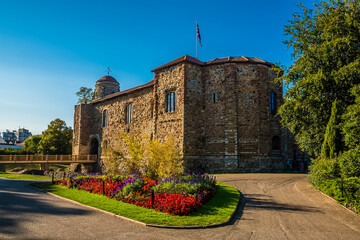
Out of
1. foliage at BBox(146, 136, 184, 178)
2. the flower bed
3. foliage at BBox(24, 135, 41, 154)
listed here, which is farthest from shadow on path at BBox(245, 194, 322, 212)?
foliage at BBox(24, 135, 41, 154)

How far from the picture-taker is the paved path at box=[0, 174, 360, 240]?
22.6 ft

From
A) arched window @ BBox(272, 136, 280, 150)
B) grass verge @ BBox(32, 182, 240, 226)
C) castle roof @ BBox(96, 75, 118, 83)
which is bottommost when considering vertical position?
grass verge @ BBox(32, 182, 240, 226)

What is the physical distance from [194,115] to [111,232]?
17.1 m

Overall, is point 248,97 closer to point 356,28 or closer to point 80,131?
point 356,28

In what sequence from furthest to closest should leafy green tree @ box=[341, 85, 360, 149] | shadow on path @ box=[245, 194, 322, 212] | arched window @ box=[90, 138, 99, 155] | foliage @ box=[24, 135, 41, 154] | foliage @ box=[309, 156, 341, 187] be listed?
foliage @ box=[24, 135, 41, 154], arched window @ box=[90, 138, 99, 155], foliage @ box=[309, 156, 341, 187], leafy green tree @ box=[341, 85, 360, 149], shadow on path @ box=[245, 194, 322, 212]

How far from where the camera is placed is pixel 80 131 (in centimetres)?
3669

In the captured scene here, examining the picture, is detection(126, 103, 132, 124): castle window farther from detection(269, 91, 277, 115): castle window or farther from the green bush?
the green bush

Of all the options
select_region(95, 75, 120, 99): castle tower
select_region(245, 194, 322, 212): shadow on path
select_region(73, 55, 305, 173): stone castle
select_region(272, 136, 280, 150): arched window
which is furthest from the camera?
select_region(95, 75, 120, 99): castle tower

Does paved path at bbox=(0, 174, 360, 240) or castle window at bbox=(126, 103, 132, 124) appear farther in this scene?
castle window at bbox=(126, 103, 132, 124)

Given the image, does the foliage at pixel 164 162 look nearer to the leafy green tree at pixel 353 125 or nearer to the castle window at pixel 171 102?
the leafy green tree at pixel 353 125

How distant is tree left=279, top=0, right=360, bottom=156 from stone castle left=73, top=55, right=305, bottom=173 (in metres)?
5.70

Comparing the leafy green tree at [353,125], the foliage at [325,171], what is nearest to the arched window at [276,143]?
the foliage at [325,171]

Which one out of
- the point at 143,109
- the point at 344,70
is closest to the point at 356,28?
the point at 344,70

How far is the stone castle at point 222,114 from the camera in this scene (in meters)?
22.4
